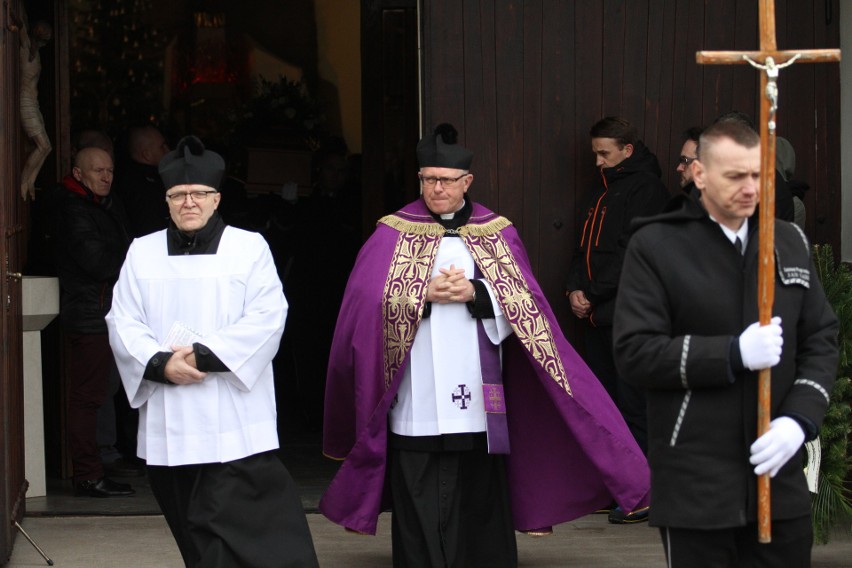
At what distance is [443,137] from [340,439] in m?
1.36

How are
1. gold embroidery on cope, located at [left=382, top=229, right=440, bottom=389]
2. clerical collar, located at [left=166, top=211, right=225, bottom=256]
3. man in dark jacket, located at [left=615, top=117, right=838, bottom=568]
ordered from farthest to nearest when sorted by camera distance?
1. gold embroidery on cope, located at [left=382, top=229, right=440, bottom=389]
2. clerical collar, located at [left=166, top=211, right=225, bottom=256]
3. man in dark jacket, located at [left=615, top=117, right=838, bottom=568]

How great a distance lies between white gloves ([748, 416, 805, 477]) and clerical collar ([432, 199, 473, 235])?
2241 mm

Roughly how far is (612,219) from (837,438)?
58.8 inches

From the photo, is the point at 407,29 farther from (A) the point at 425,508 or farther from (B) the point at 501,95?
(A) the point at 425,508

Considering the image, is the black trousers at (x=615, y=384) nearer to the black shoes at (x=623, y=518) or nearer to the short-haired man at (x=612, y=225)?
the short-haired man at (x=612, y=225)

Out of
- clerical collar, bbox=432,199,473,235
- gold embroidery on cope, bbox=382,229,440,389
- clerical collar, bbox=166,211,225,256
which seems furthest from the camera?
clerical collar, bbox=432,199,473,235

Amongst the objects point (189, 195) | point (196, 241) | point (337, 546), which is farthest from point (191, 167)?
point (337, 546)

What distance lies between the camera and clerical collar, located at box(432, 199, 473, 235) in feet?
18.2

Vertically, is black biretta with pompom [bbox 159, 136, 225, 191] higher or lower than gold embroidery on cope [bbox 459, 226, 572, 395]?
higher

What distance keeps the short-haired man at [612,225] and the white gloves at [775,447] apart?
2871 millimetres

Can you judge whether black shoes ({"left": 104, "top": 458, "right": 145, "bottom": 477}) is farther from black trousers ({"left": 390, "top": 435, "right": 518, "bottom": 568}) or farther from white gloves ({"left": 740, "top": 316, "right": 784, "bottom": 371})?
white gloves ({"left": 740, "top": 316, "right": 784, "bottom": 371})

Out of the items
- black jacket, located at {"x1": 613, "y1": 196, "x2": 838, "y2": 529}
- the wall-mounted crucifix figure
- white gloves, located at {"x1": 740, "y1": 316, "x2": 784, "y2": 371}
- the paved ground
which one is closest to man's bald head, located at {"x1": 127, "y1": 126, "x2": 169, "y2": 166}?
the wall-mounted crucifix figure

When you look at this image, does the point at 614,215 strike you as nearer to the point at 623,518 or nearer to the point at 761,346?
the point at 623,518

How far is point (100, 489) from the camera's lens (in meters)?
7.09
